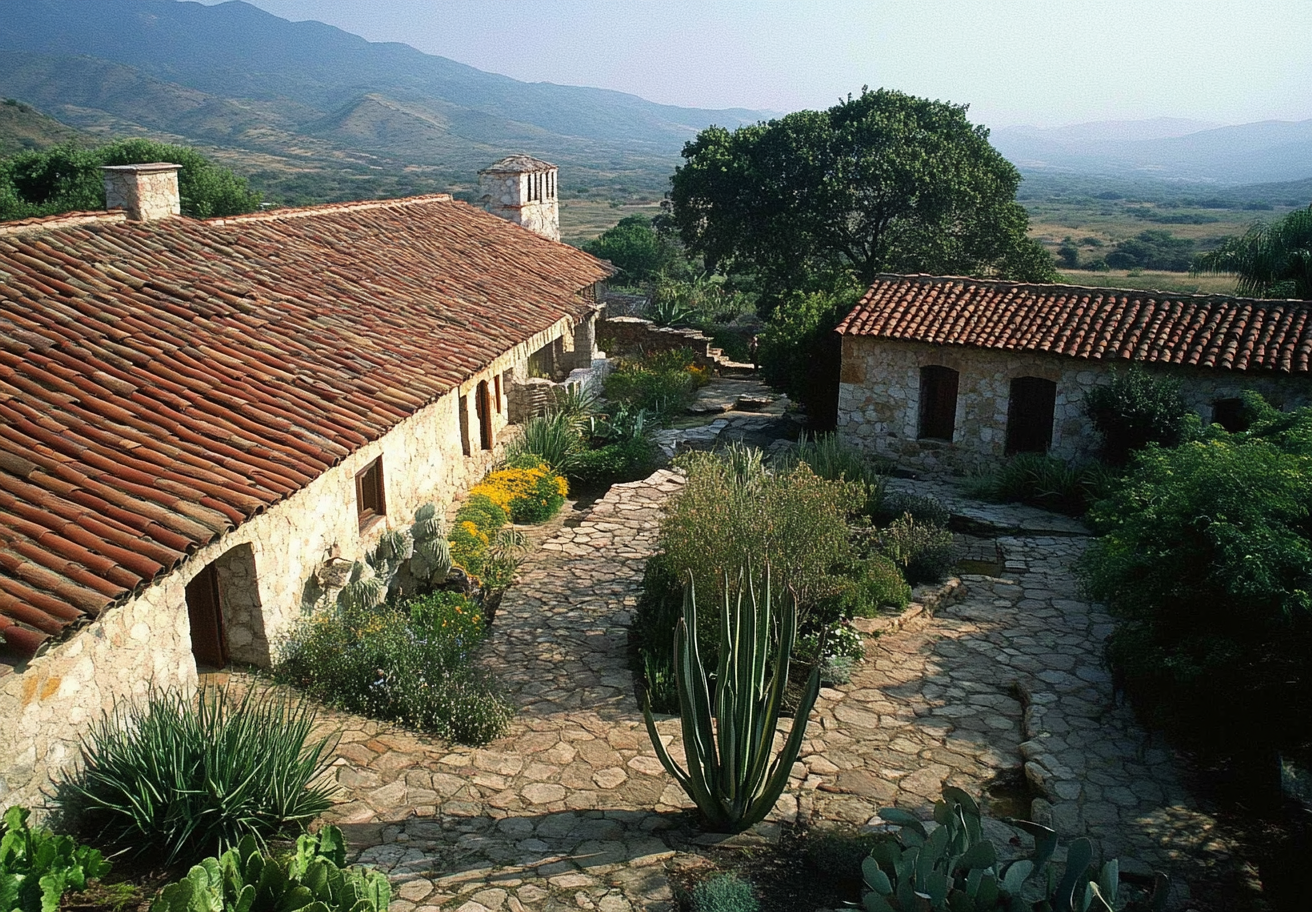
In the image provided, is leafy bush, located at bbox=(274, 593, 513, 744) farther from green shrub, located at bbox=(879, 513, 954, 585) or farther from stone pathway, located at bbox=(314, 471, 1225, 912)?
green shrub, located at bbox=(879, 513, 954, 585)

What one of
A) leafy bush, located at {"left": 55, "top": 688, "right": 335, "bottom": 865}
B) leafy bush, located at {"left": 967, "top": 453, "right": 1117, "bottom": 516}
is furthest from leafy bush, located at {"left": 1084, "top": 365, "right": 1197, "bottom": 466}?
leafy bush, located at {"left": 55, "top": 688, "right": 335, "bottom": 865}

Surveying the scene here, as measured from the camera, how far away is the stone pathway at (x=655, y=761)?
19.7 feet

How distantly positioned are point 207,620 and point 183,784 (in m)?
2.52

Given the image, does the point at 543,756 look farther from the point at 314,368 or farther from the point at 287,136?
the point at 287,136

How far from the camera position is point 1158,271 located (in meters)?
48.7

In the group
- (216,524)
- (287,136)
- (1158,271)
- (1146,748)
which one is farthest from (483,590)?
(287,136)

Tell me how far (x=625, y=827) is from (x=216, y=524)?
3.30 metres

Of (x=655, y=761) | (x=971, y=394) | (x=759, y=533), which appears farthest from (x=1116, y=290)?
(x=655, y=761)

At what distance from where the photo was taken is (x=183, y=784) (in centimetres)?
559

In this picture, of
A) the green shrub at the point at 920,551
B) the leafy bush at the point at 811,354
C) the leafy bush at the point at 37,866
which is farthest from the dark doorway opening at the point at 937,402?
the leafy bush at the point at 37,866

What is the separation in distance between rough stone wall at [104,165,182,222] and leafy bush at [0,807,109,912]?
856cm

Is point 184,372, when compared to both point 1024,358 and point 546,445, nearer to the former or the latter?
point 546,445

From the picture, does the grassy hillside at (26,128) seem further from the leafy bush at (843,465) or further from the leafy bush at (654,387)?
the leafy bush at (843,465)

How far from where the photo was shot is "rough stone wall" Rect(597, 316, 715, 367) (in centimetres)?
2380
